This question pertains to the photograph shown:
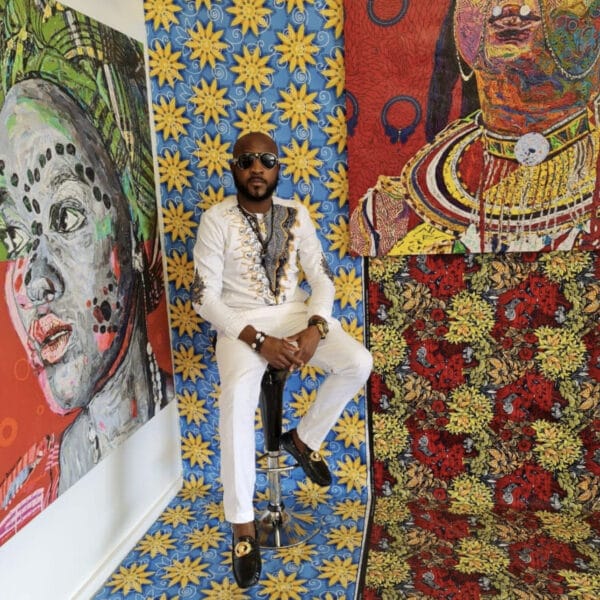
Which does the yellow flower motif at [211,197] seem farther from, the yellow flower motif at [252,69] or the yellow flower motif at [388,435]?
the yellow flower motif at [388,435]

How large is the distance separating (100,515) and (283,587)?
0.71 meters

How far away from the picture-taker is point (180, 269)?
277 centimetres

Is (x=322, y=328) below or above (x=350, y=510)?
above

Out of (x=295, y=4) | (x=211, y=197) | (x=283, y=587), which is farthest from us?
(x=211, y=197)

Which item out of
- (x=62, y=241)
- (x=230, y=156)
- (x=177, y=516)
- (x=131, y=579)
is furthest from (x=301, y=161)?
→ (x=131, y=579)

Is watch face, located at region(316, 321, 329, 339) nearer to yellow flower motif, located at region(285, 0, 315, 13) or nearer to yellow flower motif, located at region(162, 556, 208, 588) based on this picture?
yellow flower motif, located at region(162, 556, 208, 588)

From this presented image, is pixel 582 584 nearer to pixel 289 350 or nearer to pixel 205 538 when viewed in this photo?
pixel 289 350

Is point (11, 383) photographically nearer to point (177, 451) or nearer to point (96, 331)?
point (96, 331)

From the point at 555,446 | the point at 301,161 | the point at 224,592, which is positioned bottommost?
the point at 224,592

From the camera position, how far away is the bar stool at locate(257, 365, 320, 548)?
7.55 ft

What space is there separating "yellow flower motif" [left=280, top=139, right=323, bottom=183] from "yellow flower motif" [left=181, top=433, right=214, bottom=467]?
1.31 metres

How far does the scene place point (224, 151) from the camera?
8.64ft

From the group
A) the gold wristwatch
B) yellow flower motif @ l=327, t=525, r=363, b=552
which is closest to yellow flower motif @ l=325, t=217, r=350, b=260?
the gold wristwatch

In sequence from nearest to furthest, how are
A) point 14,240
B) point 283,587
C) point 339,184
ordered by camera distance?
1. point 14,240
2. point 283,587
3. point 339,184
